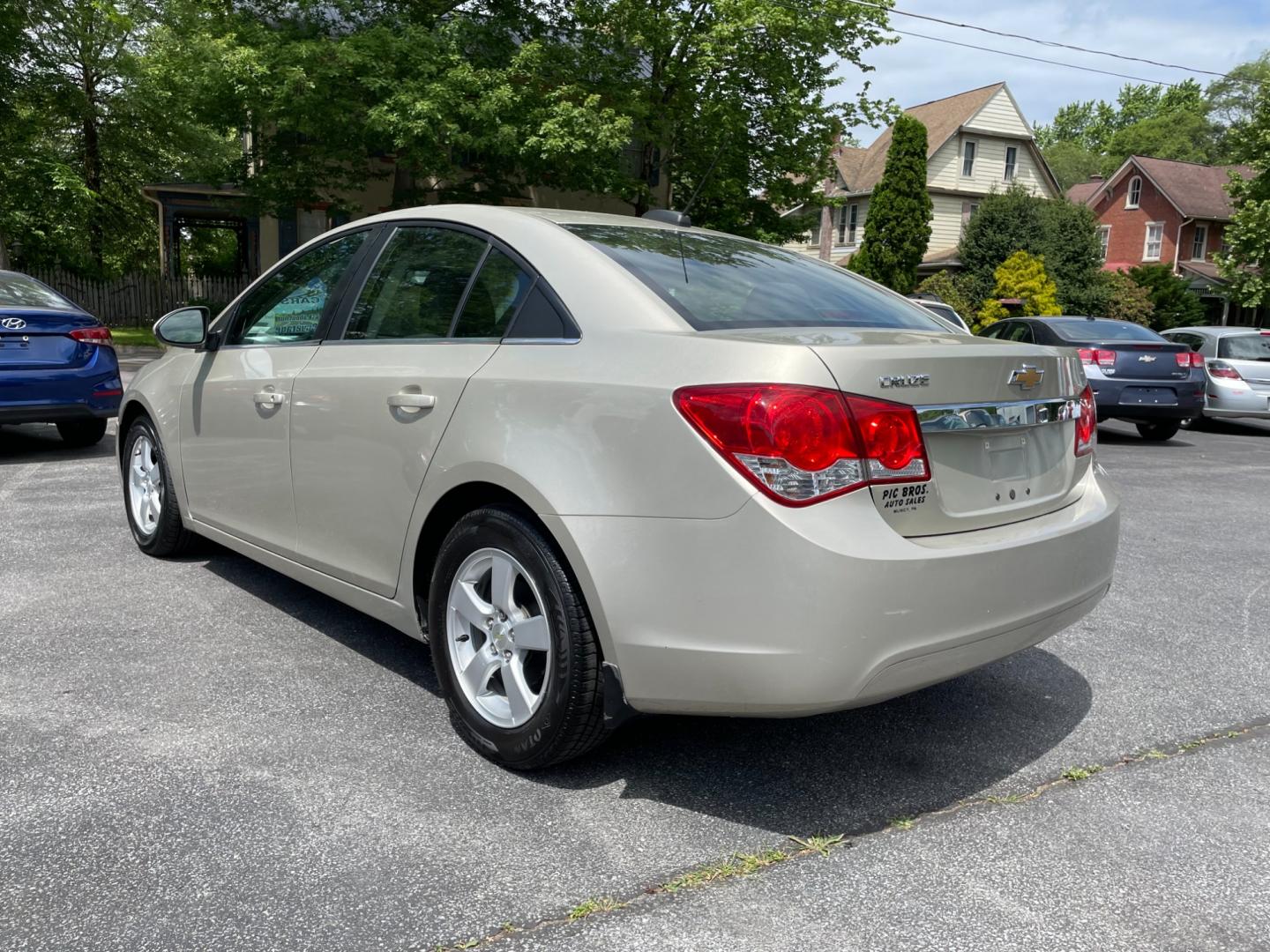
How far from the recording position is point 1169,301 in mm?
31016

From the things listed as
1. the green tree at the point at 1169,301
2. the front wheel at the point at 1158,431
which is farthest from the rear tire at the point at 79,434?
the green tree at the point at 1169,301

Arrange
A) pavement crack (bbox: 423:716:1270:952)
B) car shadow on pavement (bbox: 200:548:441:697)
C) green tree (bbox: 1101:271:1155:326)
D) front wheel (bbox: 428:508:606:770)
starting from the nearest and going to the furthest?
pavement crack (bbox: 423:716:1270:952), front wheel (bbox: 428:508:606:770), car shadow on pavement (bbox: 200:548:441:697), green tree (bbox: 1101:271:1155:326)

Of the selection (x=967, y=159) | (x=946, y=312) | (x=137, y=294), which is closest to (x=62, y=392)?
(x=946, y=312)

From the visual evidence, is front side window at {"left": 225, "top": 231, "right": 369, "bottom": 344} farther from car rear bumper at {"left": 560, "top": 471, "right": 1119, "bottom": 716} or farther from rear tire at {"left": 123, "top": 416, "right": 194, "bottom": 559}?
car rear bumper at {"left": 560, "top": 471, "right": 1119, "bottom": 716}

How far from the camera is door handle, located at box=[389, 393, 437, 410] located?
3.16 meters

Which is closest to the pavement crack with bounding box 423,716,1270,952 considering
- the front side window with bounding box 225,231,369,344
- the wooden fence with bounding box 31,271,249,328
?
the front side window with bounding box 225,231,369,344

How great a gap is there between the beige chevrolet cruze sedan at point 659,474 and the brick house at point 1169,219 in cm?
4531

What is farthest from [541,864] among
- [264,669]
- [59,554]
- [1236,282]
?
[1236,282]

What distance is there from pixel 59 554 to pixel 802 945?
14.5 feet

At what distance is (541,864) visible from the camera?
2.52m

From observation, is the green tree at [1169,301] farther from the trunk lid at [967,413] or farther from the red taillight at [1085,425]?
the trunk lid at [967,413]

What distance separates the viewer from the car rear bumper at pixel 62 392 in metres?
7.62

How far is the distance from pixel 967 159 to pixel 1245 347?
31677 mm

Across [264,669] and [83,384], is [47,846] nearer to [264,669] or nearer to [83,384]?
[264,669]
